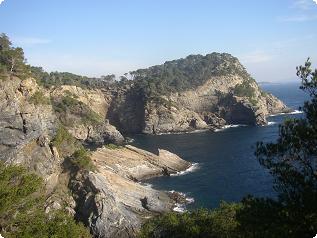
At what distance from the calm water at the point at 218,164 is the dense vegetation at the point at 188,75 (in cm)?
2130

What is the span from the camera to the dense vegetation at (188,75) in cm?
12106

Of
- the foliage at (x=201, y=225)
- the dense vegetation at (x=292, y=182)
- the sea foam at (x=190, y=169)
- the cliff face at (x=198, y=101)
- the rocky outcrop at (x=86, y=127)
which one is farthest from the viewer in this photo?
the cliff face at (x=198, y=101)

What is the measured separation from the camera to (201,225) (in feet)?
92.8

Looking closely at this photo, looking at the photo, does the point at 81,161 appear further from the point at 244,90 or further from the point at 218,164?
the point at 244,90

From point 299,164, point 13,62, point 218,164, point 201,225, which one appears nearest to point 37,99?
point 13,62

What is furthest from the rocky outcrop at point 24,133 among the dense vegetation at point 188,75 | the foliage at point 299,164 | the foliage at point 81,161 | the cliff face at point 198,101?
the dense vegetation at point 188,75

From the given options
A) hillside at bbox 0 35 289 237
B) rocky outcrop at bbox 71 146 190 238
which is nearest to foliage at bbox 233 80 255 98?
hillside at bbox 0 35 289 237

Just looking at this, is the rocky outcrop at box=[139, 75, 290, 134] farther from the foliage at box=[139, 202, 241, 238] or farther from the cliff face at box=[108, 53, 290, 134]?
the foliage at box=[139, 202, 241, 238]

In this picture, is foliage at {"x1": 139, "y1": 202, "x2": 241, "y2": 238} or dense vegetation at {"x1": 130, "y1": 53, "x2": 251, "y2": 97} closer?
foliage at {"x1": 139, "y1": 202, "x2": 241, "y2": 238}

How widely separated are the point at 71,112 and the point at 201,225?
2874 inches

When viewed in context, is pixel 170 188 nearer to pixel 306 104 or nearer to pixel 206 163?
pixel 206 163

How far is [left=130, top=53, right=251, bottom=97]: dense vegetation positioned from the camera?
121062mm

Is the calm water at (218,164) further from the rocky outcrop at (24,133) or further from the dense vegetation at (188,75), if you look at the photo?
the dense vegetation at (188,75)

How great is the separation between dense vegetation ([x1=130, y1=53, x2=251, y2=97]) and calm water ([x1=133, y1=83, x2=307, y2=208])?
2130cm
